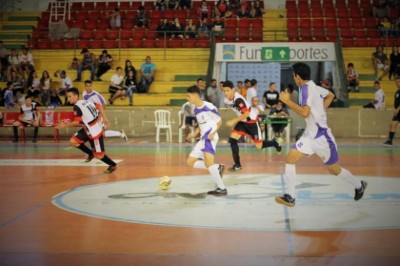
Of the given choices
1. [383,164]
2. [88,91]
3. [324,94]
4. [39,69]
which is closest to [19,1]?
[39,69]

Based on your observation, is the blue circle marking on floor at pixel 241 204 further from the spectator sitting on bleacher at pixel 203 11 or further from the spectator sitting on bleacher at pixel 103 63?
the spectator sitting on bleacher at pixel 203 11

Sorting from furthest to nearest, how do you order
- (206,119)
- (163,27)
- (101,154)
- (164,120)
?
(163,27) → (164,120) → (101,154) → (206,119)

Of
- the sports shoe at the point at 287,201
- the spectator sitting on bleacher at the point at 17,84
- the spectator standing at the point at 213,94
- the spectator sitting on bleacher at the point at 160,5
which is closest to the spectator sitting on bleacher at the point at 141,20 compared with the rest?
the spectator sitting on bleacher at the point at 160,5

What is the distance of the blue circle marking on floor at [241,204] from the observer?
725 cm

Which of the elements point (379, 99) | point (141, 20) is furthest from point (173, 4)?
point (379, 99)

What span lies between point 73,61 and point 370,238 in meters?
21.4

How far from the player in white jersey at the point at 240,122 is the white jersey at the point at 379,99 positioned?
987cm

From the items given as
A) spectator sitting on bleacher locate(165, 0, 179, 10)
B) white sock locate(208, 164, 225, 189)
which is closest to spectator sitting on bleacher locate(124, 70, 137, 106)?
spectator sitting on bleacher locate(165, 0, 179, 10)

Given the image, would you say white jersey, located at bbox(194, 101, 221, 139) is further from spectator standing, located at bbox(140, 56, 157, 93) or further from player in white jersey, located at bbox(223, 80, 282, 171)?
spectator standing, located at bbox(140, 56, 157, 93)

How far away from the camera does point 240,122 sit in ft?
43.4

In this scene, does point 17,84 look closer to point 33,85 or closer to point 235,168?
point 33,85

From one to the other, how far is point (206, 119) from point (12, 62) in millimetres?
18131

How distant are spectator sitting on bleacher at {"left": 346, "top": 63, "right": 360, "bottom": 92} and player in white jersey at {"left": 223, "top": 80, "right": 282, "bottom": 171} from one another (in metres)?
11.6

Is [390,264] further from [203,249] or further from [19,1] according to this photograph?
[19,1]
